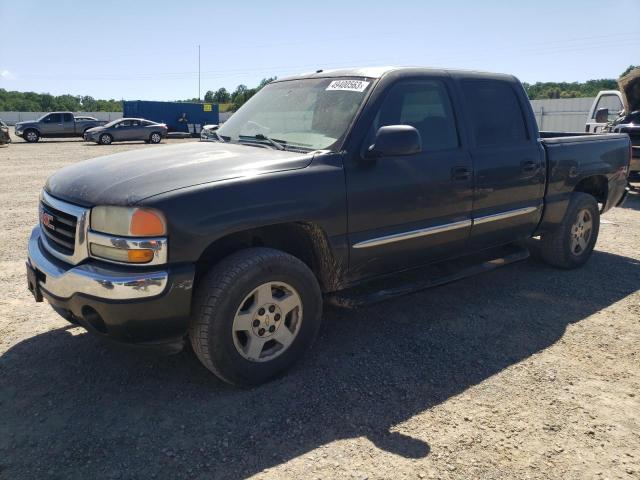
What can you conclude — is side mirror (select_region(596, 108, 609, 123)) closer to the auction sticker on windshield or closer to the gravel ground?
the gravel ground

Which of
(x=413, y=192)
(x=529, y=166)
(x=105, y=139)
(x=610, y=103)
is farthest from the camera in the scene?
(x=105, y=139)

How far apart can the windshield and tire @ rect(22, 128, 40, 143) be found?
27.5 meters

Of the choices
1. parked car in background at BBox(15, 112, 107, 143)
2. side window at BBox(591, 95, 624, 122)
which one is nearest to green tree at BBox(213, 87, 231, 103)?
parked car in background at BBox(15, 112, 107, 143)

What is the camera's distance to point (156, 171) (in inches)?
122

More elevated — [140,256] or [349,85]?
[349,85]

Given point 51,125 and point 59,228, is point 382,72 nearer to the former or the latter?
point 59,228

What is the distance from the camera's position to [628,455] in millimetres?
2643

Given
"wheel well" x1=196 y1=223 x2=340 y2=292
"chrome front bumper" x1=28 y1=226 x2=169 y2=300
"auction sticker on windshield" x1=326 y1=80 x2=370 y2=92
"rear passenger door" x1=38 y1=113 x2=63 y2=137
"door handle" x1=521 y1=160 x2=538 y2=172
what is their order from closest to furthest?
1. "chrome front bumper" x1=28 y1=226 x2=169 y2=300
2. "wheel well" x1=196 y1=223 x2=340 y2=292
3. "auction sticker on windshield" x1=326 y1=80 x2=370 y2=92
4. "door handle" x1=521 y1=160 x2=538 y2=172
5. "rear passenger door" x1=38 y1=113 x2=63 y2=137

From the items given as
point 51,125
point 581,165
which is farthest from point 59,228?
point 51,125

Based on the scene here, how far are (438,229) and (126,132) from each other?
26.5 m

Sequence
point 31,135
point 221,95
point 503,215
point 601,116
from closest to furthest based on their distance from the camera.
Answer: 1. point 503,215
2. point 601,116
3. point 31,135
4. point 221,95

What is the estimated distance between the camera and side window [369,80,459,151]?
148 inches

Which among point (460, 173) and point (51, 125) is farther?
point (51, 125)

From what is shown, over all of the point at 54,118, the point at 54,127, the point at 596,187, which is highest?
the point at 54,118
